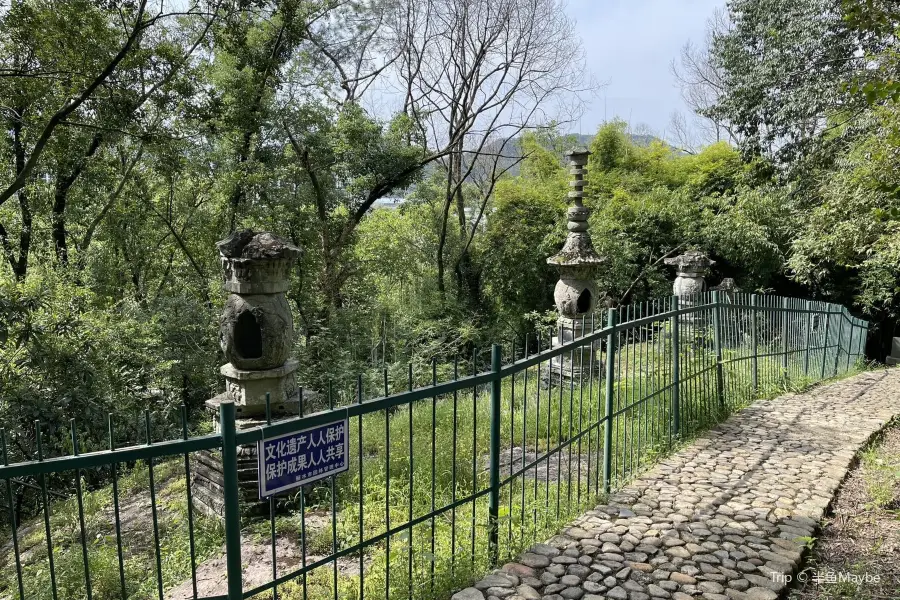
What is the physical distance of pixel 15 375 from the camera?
6621 mm

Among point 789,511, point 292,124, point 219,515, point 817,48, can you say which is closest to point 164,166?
point 292,124

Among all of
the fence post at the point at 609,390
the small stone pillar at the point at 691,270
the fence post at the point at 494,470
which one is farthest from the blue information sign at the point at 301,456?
the small stone pillar at the point at 691,270

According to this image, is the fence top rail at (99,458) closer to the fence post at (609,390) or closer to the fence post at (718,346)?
the fence post at (609,390)

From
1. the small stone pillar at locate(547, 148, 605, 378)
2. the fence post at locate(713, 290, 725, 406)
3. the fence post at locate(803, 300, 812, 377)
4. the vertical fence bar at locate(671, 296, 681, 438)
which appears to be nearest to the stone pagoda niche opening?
the vertical fence bar at locate(671, 296, 681, 438)

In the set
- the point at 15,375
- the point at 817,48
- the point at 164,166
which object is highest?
the point at 817,48

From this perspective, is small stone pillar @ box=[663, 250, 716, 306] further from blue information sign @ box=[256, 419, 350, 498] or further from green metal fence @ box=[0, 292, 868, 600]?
blue information sign @ box=[256, 419, 350, 498]

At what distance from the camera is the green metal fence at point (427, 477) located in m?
2.58

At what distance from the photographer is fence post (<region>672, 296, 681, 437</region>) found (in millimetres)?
5738

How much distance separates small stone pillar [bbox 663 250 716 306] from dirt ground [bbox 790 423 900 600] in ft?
27.0

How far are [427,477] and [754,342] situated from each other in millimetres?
4753

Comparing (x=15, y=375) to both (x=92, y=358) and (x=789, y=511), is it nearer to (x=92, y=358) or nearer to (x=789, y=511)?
(x=92, y=358)

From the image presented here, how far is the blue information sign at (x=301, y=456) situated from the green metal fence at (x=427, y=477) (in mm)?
56

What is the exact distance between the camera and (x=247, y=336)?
17.7 ft

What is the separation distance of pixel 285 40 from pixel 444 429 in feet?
33.5
